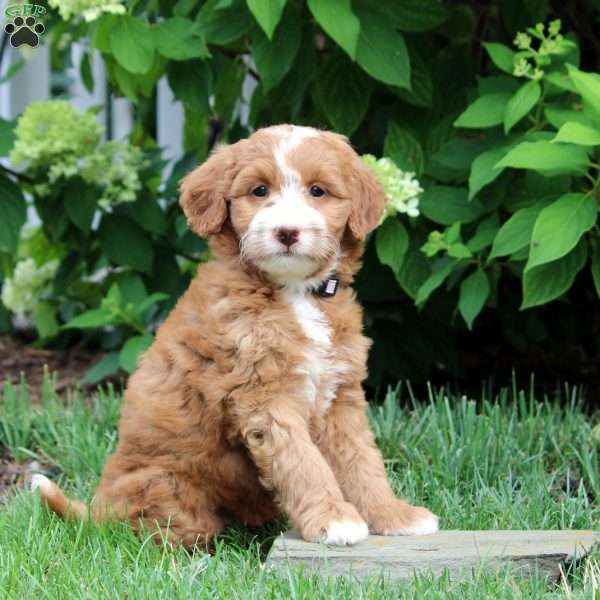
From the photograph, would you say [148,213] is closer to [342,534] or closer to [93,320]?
[93,320]

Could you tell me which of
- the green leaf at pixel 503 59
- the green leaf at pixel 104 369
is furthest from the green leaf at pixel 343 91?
the green leaf at pixel 104 369

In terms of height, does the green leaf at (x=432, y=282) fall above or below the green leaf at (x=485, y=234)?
below

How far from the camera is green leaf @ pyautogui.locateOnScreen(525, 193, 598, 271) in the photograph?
4188 millimetres

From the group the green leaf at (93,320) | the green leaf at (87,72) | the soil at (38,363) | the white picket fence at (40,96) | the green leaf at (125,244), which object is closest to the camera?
the green leaf at (93,320)

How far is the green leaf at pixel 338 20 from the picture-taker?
4.33 meters

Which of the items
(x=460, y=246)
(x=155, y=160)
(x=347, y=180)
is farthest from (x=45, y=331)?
(x=347, y=180)

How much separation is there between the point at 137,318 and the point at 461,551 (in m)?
2.63

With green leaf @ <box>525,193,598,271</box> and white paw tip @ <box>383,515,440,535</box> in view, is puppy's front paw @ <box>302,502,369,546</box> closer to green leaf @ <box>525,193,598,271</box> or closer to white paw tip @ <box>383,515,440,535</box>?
white paw tip @ <box>383,515,440,535</box>

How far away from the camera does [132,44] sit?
4.66 meters

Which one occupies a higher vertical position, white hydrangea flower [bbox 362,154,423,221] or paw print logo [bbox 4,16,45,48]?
paw print logo [bbox 4,16,45,48]

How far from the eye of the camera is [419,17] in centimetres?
480

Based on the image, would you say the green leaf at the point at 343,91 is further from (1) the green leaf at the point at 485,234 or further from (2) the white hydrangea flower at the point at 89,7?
(2) the white hydrangea flower at the point at 89,7

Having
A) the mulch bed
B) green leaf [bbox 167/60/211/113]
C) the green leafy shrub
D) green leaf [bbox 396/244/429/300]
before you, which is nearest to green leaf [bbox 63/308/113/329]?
the green leafy shrub

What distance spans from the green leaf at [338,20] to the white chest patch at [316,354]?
109 centimetres
